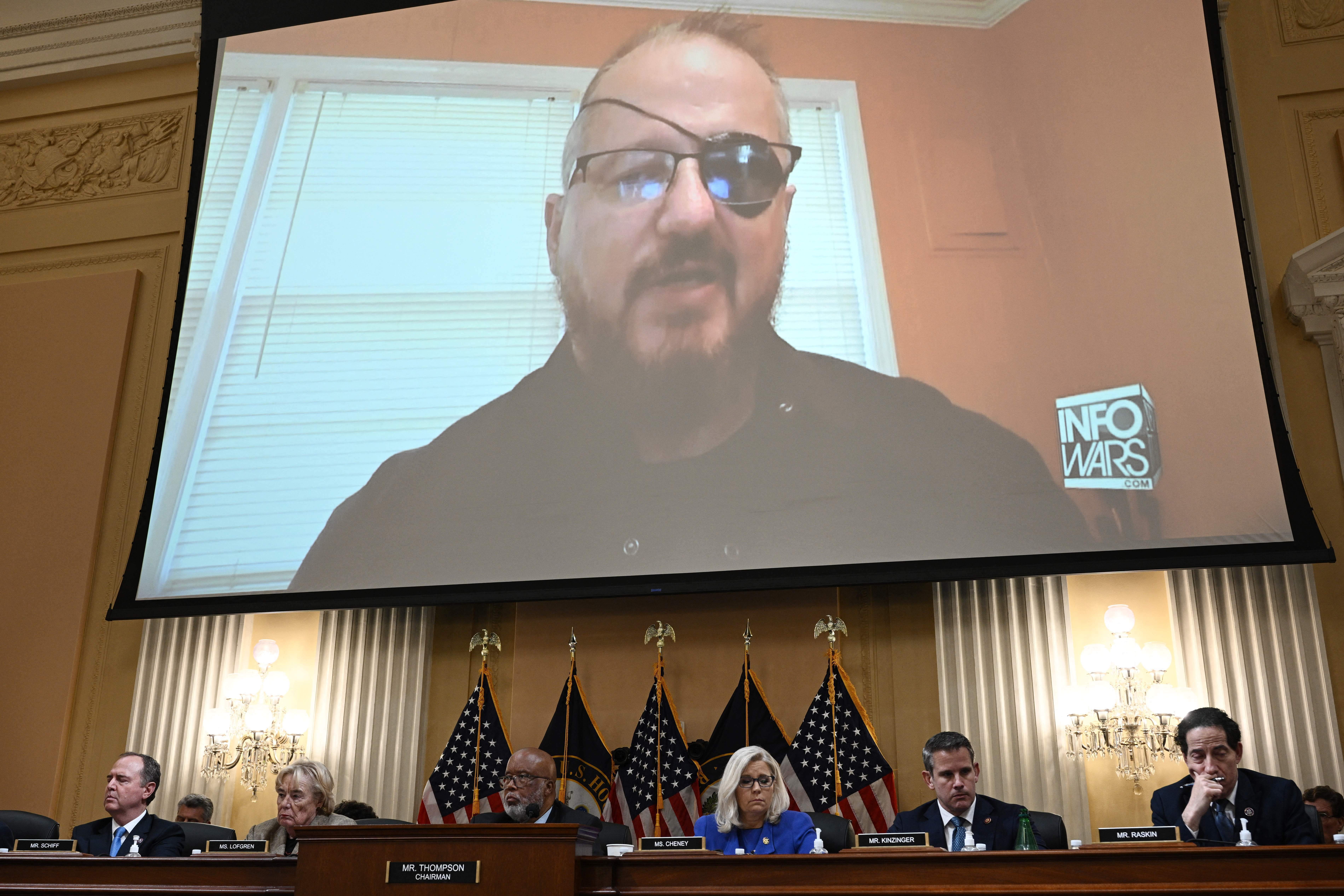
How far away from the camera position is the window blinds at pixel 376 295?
254 inches

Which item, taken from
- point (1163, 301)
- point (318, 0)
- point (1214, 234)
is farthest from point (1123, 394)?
point (318, 0)

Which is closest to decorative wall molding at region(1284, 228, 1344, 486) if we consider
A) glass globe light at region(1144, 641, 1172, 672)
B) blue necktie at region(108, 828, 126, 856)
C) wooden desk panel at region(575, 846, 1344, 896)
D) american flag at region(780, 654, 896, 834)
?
glass globe light at region(1144, 641, 1172, 672)

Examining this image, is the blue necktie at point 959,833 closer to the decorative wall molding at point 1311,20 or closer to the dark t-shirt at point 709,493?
the dark t-shirt at point 709,493

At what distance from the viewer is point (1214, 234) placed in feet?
18.9

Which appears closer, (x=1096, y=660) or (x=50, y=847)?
(x=50, y=847)

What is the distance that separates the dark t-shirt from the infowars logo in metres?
0.12

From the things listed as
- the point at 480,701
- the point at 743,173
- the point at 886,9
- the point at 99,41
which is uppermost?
the point at 99,41

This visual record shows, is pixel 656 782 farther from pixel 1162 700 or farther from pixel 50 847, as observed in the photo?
pixel 50 847

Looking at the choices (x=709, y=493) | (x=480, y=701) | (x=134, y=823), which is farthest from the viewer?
(x=480, y=701)

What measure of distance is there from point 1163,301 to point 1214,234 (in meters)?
0.42

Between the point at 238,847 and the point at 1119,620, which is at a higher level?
the point at 1119,620

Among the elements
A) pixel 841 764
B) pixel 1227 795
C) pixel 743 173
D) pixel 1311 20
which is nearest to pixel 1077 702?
pixel 841 764

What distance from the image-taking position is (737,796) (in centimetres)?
438

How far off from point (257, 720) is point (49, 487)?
2265 millimetres
